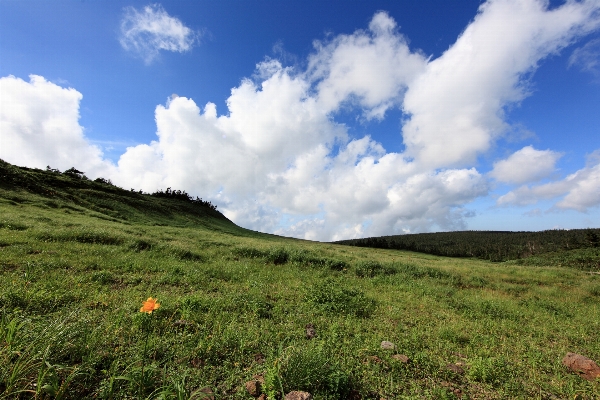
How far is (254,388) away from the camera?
4.00 metres

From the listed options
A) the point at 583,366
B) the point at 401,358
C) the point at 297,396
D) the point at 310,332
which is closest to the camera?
the point at 297,396

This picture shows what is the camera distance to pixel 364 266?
629 inches

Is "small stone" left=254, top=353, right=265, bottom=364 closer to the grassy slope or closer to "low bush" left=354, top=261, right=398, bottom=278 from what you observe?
the grassy slope

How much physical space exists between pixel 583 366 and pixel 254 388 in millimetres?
7079

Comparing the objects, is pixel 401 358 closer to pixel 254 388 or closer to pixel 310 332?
pixel 310 332

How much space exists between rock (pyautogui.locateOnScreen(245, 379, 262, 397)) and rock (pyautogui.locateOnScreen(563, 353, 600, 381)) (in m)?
6.73

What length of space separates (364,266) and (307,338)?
1048 centimetres

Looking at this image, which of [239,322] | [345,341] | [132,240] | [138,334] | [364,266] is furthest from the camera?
[364,266]

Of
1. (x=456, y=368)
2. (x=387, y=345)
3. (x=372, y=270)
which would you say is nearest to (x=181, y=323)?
(x=387, y=345)

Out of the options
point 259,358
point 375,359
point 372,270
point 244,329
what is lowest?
point 375,359

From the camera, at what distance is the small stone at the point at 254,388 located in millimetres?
3963

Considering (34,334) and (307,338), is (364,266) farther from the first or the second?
(34,334)

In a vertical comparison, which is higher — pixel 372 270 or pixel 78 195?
pixel 78 195

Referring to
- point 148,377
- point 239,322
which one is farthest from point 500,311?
point 148,377
